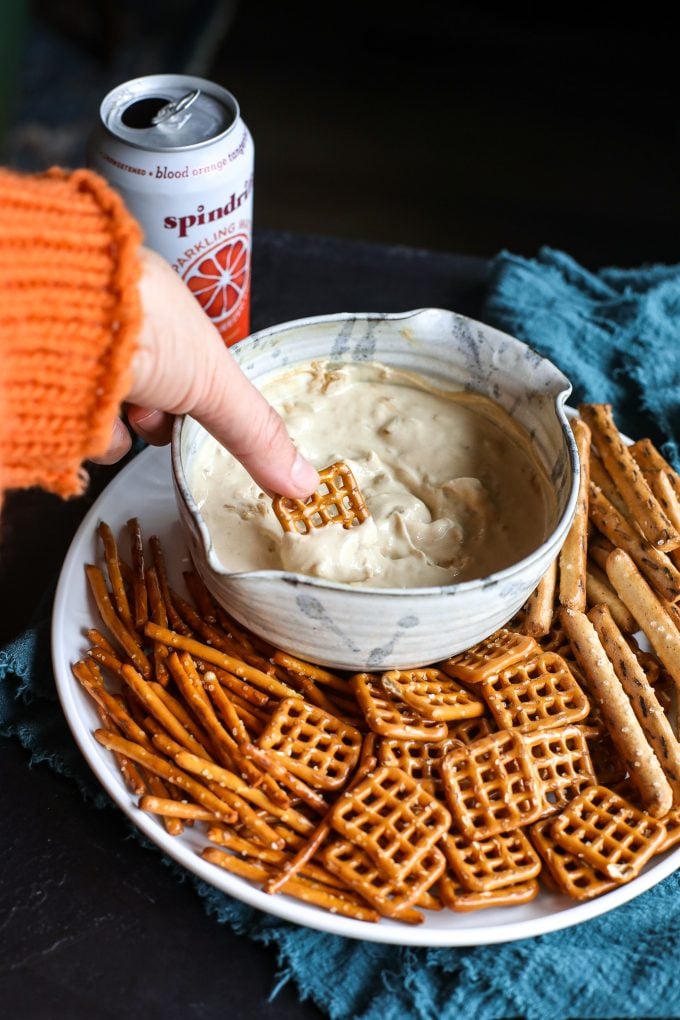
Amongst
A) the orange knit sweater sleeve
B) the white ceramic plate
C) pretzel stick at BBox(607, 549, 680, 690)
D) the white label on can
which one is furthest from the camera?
the white label on can

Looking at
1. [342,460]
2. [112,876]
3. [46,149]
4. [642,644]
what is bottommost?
[46,149]

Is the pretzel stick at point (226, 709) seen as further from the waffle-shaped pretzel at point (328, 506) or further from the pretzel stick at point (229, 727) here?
the waffle-shaped pretzel at point (328, 506)

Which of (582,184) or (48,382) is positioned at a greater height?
(48,382)

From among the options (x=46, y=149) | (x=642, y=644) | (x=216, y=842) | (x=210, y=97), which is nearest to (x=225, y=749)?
(x=216, y=842)

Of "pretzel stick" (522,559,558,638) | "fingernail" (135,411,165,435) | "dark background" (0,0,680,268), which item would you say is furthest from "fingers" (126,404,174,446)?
"dark background" (0,0,680,268)

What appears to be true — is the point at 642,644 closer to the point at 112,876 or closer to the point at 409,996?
the point at 409,996

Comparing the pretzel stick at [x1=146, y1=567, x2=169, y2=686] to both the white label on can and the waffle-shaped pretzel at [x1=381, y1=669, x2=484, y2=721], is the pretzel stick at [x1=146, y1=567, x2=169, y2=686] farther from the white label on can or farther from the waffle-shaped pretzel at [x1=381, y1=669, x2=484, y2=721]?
the white label on can
